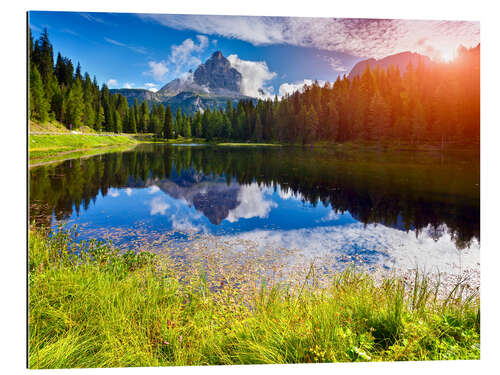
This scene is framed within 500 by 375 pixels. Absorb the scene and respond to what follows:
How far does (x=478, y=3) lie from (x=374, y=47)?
5.04 ft

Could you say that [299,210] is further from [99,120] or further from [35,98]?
[35,98]

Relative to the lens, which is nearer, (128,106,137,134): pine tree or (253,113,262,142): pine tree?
(128,106,137,134): pine tree

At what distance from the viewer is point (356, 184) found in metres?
13.0

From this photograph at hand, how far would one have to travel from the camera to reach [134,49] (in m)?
5.30

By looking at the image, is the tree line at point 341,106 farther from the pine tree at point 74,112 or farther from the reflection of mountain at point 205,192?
the reflection of mountain at point 205,192

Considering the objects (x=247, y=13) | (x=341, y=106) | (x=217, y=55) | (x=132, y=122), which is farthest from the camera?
(x=132, y=122)

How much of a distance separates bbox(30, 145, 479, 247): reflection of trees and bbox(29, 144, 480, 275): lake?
44 mm

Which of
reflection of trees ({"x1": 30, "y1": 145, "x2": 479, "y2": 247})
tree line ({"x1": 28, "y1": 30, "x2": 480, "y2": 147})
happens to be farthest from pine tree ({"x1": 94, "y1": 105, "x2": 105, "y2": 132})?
reflection of trees ({"x1": 30, "y1": 145, "x2": 479, "y2": 247})

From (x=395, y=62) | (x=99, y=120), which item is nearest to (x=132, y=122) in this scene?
(x=99, y=120)

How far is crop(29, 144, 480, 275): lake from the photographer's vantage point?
592 cm

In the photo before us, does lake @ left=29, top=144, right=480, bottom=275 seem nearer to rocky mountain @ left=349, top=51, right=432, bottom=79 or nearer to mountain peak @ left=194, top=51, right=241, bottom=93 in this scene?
rocky mountain @ left=349, top=51, right=432, bottom=79

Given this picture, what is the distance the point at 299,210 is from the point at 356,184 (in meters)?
5.20
